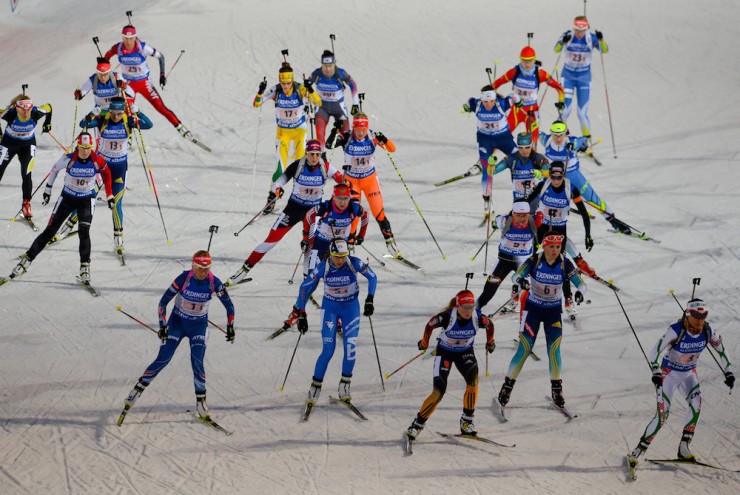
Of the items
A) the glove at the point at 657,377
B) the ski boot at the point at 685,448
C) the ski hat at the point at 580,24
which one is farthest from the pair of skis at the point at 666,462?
the ski hat at the point at 580,24

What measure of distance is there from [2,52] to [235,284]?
9.75 meters

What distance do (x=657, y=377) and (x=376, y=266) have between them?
16.8 feet

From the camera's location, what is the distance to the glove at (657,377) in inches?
468

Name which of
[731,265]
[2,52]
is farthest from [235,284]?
[2,52]

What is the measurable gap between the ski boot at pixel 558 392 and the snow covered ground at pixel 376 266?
0.52 feet

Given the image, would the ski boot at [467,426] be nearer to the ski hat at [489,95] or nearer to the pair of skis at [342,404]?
the pair of skis at [342,404]

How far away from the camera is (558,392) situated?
513 inches

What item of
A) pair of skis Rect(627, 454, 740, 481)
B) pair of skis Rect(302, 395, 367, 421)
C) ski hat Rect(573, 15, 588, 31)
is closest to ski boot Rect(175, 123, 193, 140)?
ski hat Rect(573, 15, 588, 31)

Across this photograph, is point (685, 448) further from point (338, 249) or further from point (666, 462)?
point (338, 249)

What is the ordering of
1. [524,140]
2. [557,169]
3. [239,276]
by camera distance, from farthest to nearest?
[524,140] < [239,276] < [557,169]

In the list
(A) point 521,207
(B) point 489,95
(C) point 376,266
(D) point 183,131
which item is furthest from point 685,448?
(D) point 183,131

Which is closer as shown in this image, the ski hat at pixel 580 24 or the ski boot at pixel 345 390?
the ski boot at pixel 345 390

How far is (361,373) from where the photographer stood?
1377cm

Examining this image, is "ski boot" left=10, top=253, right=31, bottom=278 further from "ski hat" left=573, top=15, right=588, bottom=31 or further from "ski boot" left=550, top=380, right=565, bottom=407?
"ski hat" left=573, top=15, right=588, bottom=31
